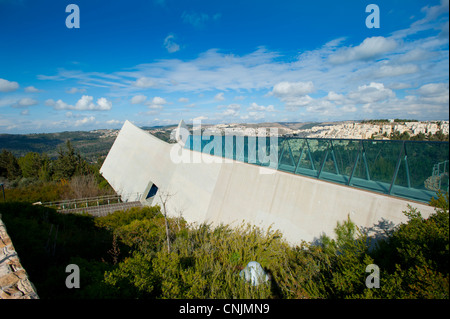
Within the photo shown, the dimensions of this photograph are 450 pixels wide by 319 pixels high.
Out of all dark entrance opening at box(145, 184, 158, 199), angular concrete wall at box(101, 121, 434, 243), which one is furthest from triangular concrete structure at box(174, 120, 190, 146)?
dark entrance opening at box(145, 184, 158, 199)

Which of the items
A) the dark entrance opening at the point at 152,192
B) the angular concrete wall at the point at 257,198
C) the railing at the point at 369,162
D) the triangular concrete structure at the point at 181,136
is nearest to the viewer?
the railing at the point at 369,162

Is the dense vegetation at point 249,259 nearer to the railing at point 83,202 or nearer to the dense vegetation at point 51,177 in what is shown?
the railing at point 83,202

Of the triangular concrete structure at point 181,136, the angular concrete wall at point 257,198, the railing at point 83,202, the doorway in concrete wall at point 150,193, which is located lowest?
the railing at point 83,202

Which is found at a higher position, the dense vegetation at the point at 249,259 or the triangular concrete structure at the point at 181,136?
the triangular concrete structure at the point at 181,136

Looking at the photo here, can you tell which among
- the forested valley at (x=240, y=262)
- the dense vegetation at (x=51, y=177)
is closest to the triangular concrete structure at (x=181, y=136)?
the forested valley at (x=240, y=262)

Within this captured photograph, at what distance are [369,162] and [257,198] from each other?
4175 millimetres

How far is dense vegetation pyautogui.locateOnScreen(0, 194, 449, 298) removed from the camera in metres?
3.37

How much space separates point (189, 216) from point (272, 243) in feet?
19.4

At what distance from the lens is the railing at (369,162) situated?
4.99m

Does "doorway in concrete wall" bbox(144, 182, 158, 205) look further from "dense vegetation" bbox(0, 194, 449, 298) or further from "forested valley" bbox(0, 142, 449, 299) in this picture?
"dense vegetation" bbox(0, 194, 449, 298)

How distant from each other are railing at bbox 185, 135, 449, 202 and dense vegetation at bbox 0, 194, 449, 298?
1.09m

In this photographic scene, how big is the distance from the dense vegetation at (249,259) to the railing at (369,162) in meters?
1.09

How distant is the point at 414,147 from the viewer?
527 centimetres
